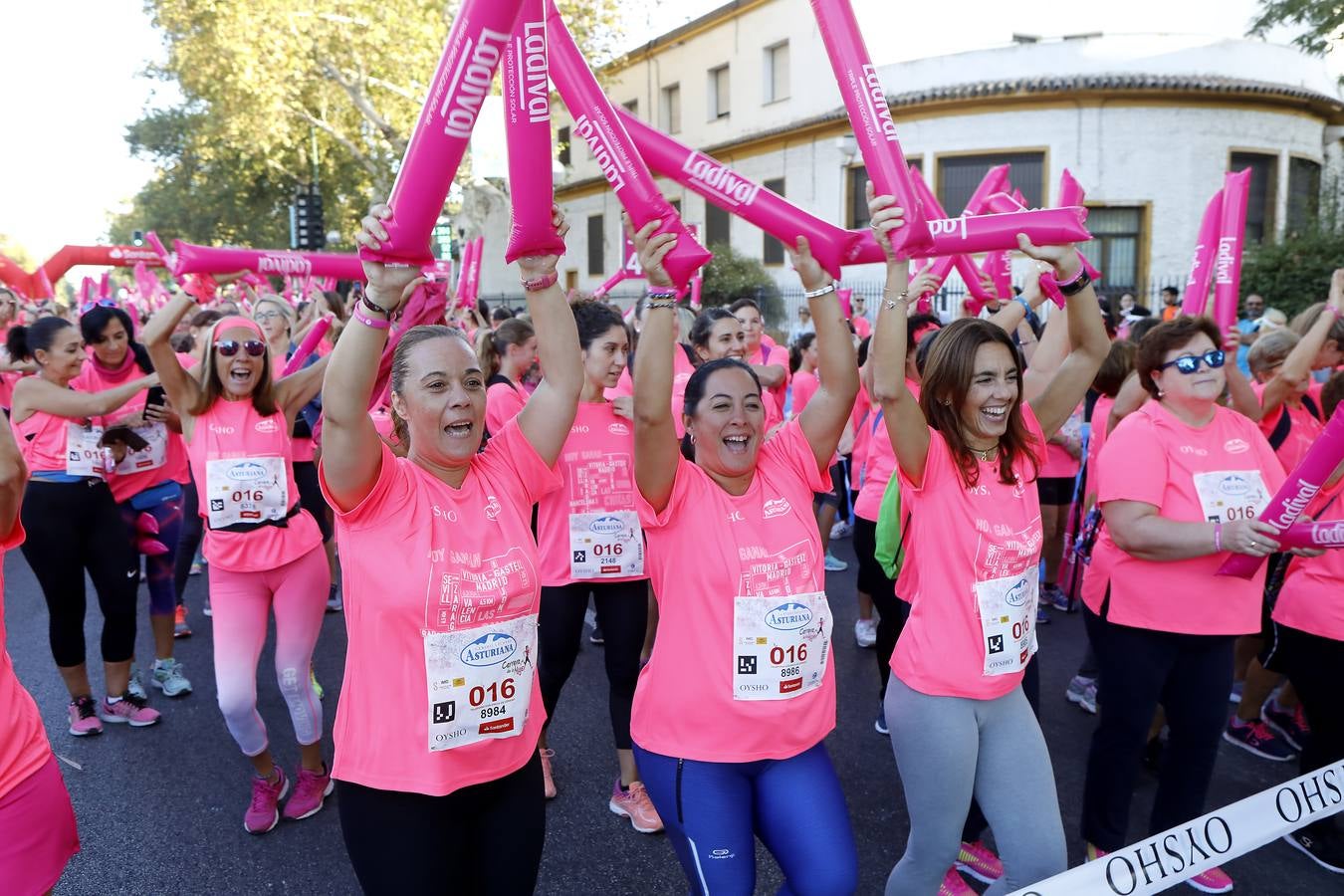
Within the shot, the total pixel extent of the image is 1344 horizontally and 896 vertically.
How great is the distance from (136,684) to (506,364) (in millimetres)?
2738

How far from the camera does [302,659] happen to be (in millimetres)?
3990

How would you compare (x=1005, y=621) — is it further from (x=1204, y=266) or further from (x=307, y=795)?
(x=307, y=795)

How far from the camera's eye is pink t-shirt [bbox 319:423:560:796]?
89.8 inches

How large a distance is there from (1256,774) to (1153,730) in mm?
456

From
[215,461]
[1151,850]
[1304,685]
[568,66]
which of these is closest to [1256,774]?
[1304,685]

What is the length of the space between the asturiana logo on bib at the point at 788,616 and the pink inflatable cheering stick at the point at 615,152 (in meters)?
0.92

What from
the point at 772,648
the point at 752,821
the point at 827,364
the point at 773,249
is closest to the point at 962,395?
the point at 827,364

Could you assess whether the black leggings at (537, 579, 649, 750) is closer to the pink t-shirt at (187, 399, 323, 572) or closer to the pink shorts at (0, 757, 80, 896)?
the pink t-shirt at (187, 399, 323, 572)

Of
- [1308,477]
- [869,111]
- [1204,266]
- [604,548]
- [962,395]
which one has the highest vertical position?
[869,111]

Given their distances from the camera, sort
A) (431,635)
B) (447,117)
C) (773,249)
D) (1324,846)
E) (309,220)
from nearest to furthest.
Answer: (447,117)
(431,635)
(1324,846)
(309,220)
(773,249)

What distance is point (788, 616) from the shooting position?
102 inches

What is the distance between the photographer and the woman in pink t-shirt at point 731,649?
251cm

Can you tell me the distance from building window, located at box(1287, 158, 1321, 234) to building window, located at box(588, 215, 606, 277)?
20869mm

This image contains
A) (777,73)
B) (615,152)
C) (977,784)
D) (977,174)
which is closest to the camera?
(615,152)
